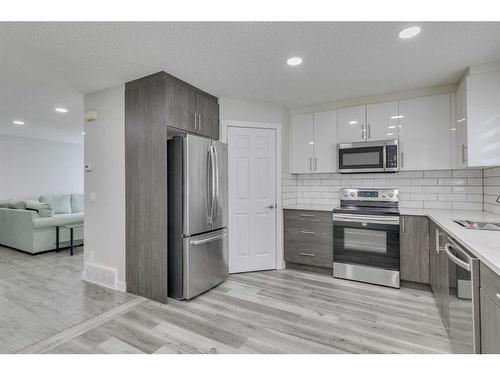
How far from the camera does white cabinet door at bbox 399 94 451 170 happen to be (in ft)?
9.86

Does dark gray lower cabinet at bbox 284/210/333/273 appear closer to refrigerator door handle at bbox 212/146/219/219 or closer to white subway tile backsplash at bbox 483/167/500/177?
refrigerator door handle at bbox 212/146/219/219

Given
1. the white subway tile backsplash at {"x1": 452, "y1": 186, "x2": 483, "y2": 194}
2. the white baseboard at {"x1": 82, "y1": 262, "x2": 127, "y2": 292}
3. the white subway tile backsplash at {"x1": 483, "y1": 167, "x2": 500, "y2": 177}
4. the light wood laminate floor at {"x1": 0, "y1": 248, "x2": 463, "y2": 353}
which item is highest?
the white subway tile backsplash at {"x1": 483, "y1": 167, "x2": 500, "y2": 177}

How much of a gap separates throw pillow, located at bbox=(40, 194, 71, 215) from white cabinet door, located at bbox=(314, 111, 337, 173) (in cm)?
567

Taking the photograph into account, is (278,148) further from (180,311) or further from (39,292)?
(39,292)

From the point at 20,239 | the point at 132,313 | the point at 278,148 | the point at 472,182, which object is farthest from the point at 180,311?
the point at 20,239

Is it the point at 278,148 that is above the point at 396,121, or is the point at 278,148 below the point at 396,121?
below

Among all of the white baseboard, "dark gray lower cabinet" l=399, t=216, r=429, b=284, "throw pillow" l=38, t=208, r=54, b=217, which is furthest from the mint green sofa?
"dark gray lower cabinet" l=399, t=216, r=429, b=284

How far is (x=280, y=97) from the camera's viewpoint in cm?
341

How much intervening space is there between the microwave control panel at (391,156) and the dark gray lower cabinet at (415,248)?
0.68m

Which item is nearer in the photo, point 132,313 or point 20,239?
point 132,313

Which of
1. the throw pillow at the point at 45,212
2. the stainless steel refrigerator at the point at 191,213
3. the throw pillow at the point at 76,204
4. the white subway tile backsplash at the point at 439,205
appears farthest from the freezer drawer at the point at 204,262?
the throw pillow at the point at 76,204

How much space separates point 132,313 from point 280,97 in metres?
2.96

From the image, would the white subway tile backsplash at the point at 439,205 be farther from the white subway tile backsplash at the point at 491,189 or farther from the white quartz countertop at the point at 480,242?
the white quartz countertop at the point at 480,242

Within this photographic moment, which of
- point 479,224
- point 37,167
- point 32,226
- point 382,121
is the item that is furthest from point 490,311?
point 37,167
